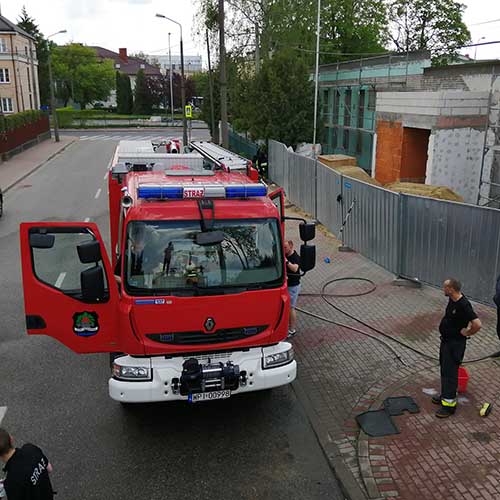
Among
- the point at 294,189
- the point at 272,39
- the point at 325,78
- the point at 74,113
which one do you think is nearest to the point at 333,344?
the point at 294,189

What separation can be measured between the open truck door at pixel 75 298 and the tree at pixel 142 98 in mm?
89669

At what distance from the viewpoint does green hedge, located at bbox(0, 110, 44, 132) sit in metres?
34.4

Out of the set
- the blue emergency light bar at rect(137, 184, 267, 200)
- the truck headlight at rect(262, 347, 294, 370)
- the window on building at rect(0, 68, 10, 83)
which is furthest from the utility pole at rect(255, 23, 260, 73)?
the window on building at rect(0, 68, 10, 83)

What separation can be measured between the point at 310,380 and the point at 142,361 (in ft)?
8.91

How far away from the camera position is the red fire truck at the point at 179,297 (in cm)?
595

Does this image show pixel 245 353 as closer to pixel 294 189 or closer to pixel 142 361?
pixel 142 361

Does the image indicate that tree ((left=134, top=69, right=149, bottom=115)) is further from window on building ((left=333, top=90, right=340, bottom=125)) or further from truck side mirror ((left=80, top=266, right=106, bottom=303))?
truck side mirror ((left=80, top=266, right=106, bottom=303))

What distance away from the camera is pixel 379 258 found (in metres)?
12.4

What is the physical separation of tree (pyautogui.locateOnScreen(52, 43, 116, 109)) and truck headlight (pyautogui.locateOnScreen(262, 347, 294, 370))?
92721 millimetres

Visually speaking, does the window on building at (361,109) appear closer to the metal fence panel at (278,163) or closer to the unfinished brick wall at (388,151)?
the metal fence panel at (278,163)

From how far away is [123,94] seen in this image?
9050cm

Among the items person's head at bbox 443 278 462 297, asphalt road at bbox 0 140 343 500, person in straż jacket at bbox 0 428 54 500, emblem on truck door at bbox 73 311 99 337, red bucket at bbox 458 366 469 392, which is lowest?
asphalt road at bbox 0 140 343 500

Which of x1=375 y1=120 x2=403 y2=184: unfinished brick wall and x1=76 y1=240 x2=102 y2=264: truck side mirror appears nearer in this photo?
x1=76 y1=240 x2=102 y2=264: truck side mirror

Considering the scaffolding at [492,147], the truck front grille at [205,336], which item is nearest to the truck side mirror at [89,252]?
the truck front grille at [205,336]
